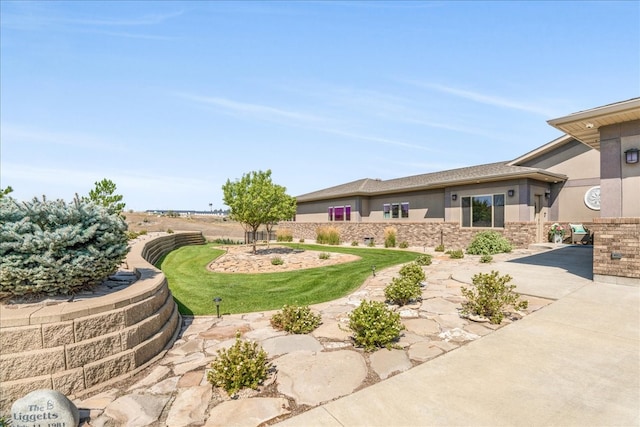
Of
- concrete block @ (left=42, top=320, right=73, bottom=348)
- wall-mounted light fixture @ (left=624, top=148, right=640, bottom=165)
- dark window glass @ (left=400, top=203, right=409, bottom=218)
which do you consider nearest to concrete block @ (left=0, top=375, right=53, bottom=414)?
concrete block @ (left=42, top=320, right=73, bottom=348)

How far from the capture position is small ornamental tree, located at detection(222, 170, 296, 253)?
13.9 metres

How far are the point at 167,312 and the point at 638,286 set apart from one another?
9641 millimetres

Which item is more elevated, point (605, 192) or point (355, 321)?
point (605, 192)

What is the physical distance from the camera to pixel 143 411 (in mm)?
2801

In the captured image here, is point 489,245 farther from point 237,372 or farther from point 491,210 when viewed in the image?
point 237,372

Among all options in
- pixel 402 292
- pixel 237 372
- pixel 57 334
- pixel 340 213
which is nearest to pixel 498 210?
pixel 340 213

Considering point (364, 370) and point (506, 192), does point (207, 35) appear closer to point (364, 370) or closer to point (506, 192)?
point (364, 370)

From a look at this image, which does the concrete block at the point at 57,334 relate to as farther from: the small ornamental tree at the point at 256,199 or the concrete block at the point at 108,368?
the small ornamental tree at the point at 256,199

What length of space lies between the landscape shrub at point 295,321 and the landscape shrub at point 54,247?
2663 mm

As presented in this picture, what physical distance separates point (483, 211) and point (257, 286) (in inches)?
545

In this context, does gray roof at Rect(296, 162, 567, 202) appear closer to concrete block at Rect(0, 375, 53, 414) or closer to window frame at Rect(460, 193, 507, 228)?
window frame at Rect(460, 193, 507, 228)

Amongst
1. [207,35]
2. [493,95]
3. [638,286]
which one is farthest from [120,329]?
[493,95]

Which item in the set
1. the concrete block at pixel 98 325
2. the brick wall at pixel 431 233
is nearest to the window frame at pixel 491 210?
the brick wall at pixel 431 233

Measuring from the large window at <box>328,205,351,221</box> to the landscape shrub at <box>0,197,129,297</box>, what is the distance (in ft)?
67.9
